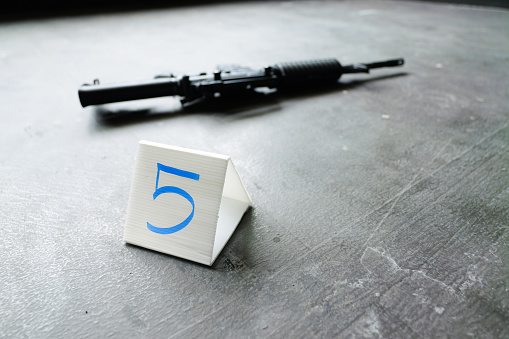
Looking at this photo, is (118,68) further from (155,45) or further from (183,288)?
(183,288)

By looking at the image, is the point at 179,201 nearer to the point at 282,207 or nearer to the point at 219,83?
the point at 282,207

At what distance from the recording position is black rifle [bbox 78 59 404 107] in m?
1.77

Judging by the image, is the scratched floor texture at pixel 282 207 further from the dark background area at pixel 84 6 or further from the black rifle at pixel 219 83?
the dark background area at pixel 84 6

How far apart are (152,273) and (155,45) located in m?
2.37

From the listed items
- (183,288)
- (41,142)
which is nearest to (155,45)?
(41,142)

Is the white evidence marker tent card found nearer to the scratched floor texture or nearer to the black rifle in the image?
the scratched floor texture

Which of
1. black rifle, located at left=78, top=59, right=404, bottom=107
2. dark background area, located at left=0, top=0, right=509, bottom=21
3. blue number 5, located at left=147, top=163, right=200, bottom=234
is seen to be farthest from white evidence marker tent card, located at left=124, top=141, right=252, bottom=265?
dark background area, located at left=0, top=0, right=509, bottom=21

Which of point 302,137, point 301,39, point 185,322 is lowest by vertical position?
point 185,322

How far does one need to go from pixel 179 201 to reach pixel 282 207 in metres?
0.39

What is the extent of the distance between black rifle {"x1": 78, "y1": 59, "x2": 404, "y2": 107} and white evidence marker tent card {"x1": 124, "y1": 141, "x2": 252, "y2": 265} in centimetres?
91

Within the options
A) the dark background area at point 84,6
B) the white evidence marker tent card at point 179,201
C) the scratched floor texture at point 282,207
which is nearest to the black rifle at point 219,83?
the scratched floor texture at point 282,207

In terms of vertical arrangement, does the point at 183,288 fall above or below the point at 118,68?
below

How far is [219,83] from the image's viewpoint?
1852mm

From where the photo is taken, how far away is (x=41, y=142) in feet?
5.16
